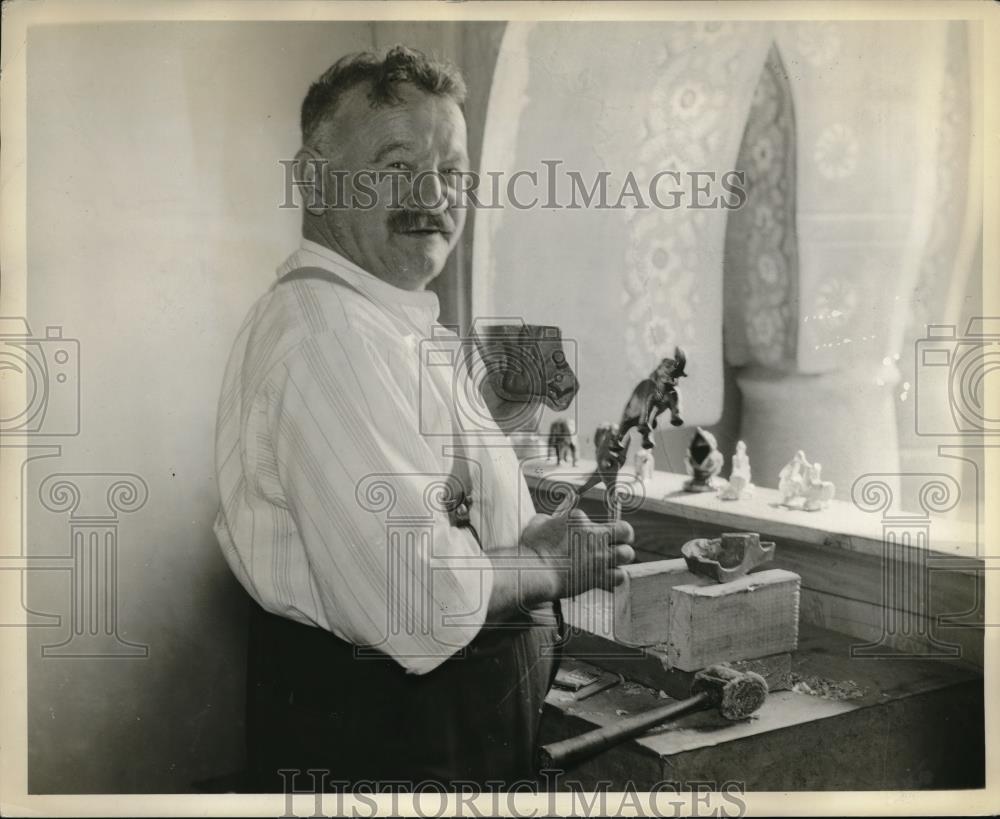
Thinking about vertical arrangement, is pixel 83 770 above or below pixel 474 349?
below

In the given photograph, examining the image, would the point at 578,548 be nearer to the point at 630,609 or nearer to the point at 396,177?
the point at 630,609

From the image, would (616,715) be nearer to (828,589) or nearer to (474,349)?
(828,589)

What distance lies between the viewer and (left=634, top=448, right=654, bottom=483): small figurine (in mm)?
2803

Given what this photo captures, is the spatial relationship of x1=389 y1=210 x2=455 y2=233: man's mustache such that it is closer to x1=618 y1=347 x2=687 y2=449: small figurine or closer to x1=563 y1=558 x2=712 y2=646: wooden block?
x1=618 y1=347 x2=687 y2=449: small figurine

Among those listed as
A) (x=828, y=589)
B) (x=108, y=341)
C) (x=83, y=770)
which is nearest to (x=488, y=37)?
(x=108, y=341)

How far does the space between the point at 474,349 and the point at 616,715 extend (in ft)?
3.21

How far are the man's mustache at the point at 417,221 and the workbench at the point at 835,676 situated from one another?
0.64 metres

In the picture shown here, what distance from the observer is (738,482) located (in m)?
2.85

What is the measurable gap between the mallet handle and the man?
0.22 feet

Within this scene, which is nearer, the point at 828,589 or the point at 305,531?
the point at 305,531

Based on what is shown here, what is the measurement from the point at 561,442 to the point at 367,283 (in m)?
0.63

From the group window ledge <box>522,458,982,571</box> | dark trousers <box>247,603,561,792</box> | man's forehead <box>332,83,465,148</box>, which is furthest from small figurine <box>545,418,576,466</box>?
man's forehead <box>332,83,465,148</box>

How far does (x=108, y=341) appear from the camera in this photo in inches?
110

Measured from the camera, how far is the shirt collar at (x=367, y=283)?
2732 millimetres
